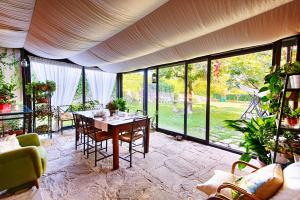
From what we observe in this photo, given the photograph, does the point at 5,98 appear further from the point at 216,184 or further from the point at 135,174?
the point at 216,184

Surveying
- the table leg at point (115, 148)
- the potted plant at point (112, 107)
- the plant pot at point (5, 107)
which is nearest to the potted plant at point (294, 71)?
the table leg at point (115, 148)

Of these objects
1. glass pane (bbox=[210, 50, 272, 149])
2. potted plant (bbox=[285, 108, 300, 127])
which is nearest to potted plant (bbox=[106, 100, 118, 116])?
glass pane (bbox=[210, 50, 272, 149])

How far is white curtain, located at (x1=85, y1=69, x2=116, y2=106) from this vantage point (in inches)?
240

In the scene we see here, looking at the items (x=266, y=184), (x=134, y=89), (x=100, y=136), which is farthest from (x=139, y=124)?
(x=134, y=89)

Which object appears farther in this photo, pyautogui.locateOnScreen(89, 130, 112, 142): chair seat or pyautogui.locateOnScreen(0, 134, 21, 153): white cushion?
pyautogui.locateOnScreen(89, 130, 112, 142): chair seat

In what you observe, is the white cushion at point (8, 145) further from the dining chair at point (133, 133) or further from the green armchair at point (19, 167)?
the dining chair at point (133, 133)

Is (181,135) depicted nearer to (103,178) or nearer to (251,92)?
(251,92)

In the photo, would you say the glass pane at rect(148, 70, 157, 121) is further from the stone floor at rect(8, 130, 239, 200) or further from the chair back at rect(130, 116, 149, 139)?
the chair back at rect(130, 116, 149, 139)

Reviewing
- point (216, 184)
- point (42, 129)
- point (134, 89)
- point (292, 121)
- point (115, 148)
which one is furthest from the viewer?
point (134, 89)

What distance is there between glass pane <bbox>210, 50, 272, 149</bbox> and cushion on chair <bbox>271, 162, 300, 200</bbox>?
6.71 feet

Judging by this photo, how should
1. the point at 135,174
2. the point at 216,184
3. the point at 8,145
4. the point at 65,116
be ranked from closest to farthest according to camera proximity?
the point at 216,184, the point at 8,145, the point at 135,174, the point at 65,116

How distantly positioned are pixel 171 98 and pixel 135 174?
2847mm

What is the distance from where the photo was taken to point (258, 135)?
227cm

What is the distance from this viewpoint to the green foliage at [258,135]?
2180 millimetres
